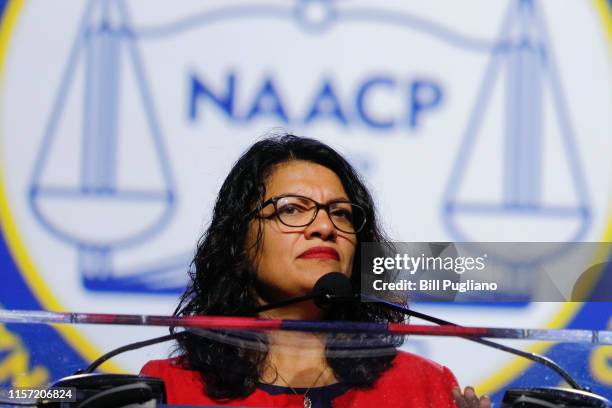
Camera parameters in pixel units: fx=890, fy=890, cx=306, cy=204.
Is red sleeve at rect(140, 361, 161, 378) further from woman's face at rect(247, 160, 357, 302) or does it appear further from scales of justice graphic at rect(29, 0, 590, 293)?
scales of justice graphic at rect(29, 0, 590, 293)

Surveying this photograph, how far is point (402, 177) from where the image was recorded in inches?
63.1

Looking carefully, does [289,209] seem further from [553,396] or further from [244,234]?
[553,396]

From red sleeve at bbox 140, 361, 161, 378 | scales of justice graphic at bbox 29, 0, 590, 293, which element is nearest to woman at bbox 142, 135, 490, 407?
red sleeve at bbox 140, 361, 161, 378

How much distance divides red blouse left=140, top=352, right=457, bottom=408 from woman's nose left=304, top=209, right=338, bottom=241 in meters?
0.28

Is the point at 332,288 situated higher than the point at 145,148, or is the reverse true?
the point at 145,148

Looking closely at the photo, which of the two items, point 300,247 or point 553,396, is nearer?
point 553,396

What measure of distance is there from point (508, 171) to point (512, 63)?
20cm

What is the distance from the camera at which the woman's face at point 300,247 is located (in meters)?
1.10

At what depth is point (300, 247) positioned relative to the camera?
1107 millimetres

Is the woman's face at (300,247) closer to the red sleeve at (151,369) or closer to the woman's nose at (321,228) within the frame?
the woman's nose at (321,228)

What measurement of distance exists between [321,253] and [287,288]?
0.22 feet

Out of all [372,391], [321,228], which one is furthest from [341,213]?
[372,391]

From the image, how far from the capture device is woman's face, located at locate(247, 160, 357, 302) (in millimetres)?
1098

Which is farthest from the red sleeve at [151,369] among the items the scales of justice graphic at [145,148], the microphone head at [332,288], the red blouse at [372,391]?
the scales of justice graphic at [145,148]
